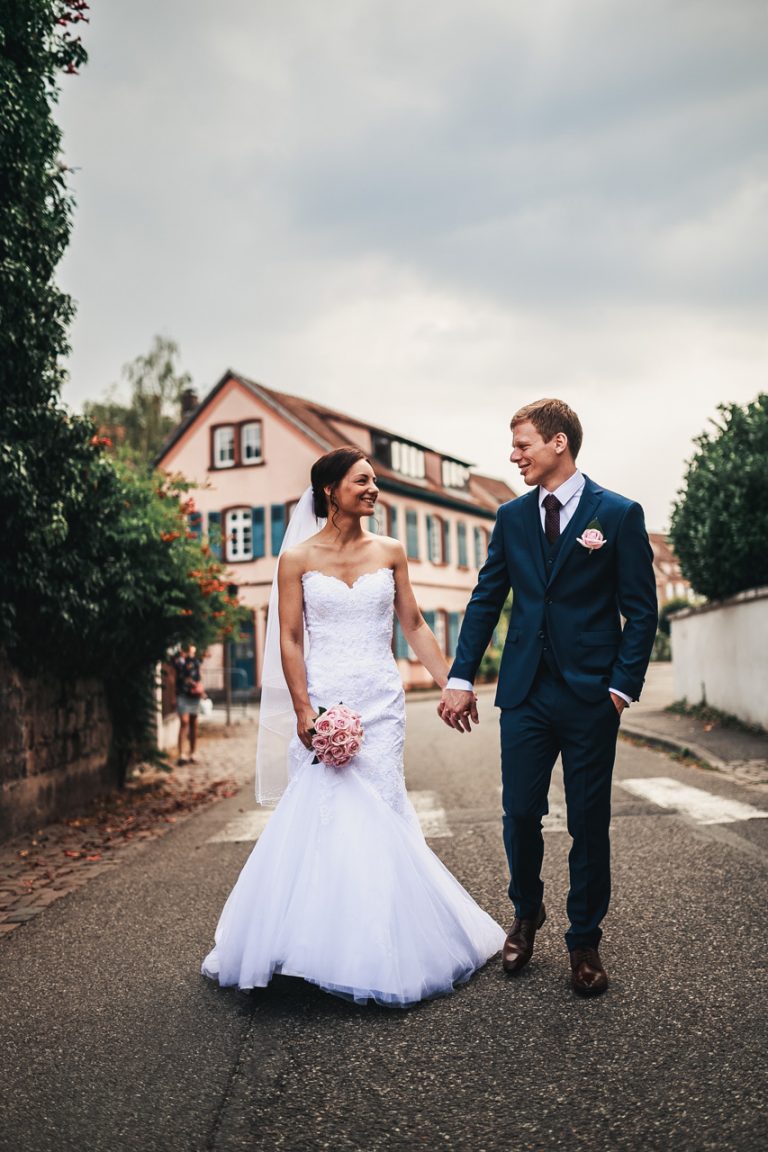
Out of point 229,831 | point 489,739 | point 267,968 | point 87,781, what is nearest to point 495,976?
point 267,968

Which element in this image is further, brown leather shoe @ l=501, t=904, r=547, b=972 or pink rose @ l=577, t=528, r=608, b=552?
brown leather shoe @ l=501, t=904, r=547, b=972

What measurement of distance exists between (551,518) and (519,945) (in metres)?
1.72

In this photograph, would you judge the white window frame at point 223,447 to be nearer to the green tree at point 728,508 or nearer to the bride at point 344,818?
the green tree at point 728,508

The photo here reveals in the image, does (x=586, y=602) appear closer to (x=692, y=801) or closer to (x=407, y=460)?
(x=692, y=801)

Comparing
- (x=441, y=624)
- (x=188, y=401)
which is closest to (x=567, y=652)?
(x=188, y=401)

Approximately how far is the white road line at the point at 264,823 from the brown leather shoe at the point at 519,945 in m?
3.43

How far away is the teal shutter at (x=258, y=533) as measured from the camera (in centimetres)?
3856

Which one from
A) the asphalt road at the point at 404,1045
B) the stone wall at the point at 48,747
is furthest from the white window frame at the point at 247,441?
the asphalt road at the point at 404,1045

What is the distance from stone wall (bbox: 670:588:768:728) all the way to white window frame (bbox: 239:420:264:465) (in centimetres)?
2226

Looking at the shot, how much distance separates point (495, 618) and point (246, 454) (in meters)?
35.2

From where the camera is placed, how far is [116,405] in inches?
1766

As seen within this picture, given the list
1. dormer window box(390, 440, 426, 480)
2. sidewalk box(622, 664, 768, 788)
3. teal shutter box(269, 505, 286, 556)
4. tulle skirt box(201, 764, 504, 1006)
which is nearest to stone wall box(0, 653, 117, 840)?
tulle skirt box(201, 764, 504, 1006)

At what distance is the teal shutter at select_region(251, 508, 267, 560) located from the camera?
127ft

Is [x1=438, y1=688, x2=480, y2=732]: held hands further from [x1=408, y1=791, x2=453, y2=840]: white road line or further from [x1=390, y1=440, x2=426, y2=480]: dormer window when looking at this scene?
[x1=390, y1=440, x2=426, y2=480]: dormer window
